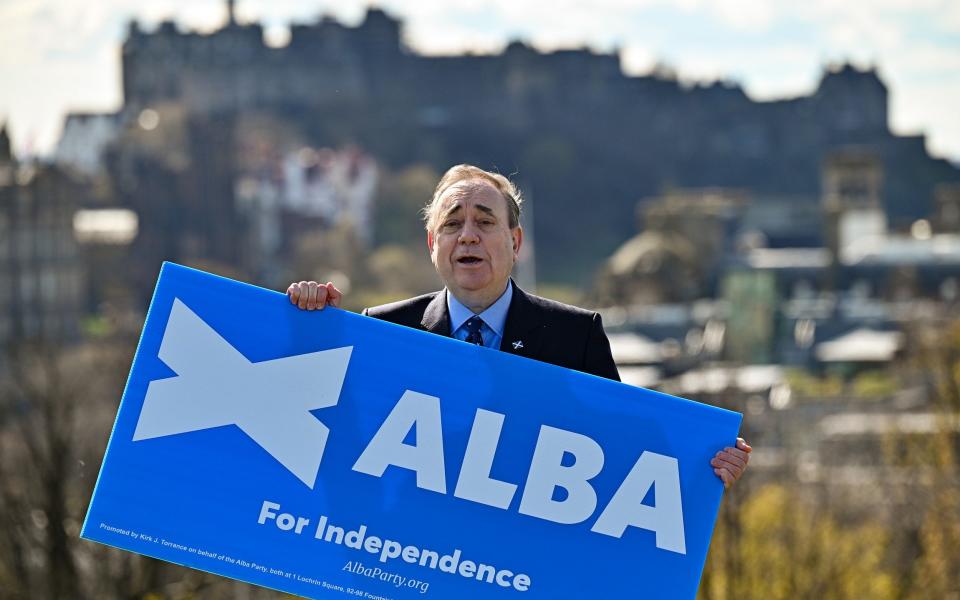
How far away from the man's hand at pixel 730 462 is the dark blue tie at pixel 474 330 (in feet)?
2.00

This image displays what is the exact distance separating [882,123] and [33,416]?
106825 millimetres

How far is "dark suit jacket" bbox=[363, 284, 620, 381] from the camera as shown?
518cm

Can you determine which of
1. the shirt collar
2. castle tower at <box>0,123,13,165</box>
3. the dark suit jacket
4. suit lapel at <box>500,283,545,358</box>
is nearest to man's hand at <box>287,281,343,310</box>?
the dark suit jacket

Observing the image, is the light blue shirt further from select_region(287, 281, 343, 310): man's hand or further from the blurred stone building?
the blurred stone building

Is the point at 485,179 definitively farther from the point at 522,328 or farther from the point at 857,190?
the point at 857,190

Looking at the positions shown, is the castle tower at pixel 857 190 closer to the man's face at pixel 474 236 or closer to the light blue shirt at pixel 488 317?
the light blue shirt at pixel 488 317

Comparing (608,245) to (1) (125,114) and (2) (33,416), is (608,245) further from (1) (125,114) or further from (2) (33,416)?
(2) (33,416)

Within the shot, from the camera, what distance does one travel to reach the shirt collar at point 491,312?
17.0 feet

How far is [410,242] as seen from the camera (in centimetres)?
11306

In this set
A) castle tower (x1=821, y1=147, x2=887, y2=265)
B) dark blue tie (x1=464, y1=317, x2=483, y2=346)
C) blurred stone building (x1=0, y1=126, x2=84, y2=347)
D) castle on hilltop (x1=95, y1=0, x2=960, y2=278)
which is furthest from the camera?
castle on hilltop (x1=95, y1=0, x2=960, y2=278)

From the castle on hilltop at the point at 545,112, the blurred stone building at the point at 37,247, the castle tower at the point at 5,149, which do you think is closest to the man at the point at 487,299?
the blurred stone building at the point at 37,247

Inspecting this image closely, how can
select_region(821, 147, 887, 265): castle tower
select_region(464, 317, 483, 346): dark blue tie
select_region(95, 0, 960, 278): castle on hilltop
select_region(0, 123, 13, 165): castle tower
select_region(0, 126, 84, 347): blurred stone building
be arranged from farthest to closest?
select_region(95, 0, 960, 278): castle on hilltop, select_region(821, 147, 887, 265): castle tower, select_region(0, 123, 13, 165): castle tower, select_region(0, 126, 84, 347): blurred stone building, select_region(464, 317, 483, 346): dark blue tie

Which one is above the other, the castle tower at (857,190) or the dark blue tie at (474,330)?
the castle tower at (857,190)

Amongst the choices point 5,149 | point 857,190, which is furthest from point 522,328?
point 857,190
